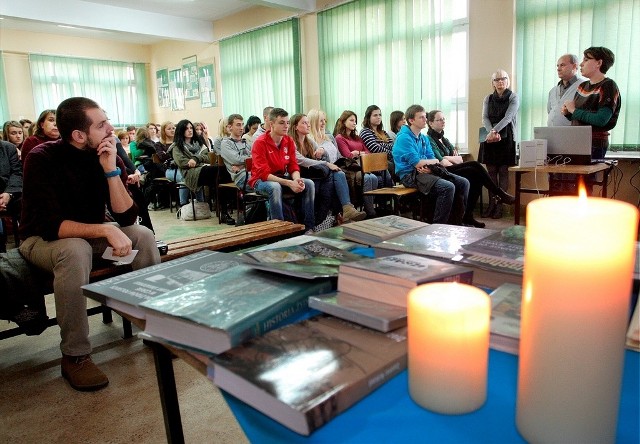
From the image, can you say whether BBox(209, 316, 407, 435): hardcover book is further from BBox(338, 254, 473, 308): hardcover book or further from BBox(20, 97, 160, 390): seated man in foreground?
BBox(20, 97, 160, 390): seated man in foreground

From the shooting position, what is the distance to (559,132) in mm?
3625

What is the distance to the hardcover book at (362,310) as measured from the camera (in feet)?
2.14

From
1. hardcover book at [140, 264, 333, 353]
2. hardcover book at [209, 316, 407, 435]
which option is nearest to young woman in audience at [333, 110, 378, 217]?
hardcover book at [140, 264, 333, 353]

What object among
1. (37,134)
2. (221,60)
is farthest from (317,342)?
(221,60)

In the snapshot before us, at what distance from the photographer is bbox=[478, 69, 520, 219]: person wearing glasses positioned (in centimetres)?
483

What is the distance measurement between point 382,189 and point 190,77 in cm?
693

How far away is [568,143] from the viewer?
11.8 ft

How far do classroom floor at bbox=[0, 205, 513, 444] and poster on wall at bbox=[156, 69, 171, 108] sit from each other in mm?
9082

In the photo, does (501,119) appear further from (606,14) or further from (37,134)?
(37,134)

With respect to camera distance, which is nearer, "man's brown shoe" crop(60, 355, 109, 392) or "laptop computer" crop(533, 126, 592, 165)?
"man's brown shoe" crop(60, 355, 109, 392)

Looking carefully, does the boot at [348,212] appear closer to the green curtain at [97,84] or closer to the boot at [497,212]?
the boot at [497,212]

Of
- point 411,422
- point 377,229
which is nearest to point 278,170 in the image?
point 377,229

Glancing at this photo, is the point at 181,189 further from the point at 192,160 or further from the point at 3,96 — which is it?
the point at 3,96

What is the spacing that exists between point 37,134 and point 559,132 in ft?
13.5
